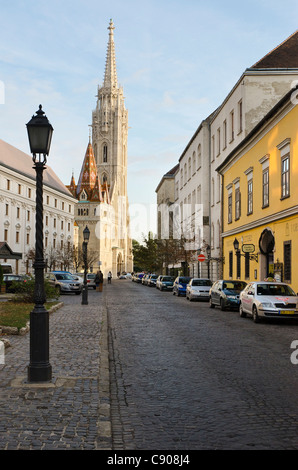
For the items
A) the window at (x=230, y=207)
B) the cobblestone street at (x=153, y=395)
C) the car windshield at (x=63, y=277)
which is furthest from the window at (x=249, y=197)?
the cobblestone street at (x=153, y=395)

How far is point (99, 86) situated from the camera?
5659 inches

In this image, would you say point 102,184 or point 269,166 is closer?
point 269,166

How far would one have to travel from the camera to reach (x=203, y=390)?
7.43 meters

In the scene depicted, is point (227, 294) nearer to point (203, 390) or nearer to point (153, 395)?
point (203, 390)

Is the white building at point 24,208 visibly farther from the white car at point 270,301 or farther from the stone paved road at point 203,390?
the stone paved road at point 203,390

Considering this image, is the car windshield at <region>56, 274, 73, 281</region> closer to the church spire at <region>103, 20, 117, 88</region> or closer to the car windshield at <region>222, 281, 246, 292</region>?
the car windshield at <region>222, 281, 246, 292</region>

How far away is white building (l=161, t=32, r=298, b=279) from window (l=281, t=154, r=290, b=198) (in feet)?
32.3

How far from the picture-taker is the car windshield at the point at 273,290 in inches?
730

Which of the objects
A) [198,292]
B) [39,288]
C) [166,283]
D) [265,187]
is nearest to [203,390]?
[39,288]

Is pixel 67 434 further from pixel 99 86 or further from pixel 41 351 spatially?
pixel 99 86

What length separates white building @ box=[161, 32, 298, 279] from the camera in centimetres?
3344

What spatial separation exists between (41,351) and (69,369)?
113 cm

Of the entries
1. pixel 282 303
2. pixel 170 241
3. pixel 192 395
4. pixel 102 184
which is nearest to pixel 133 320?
pixel 282 303
